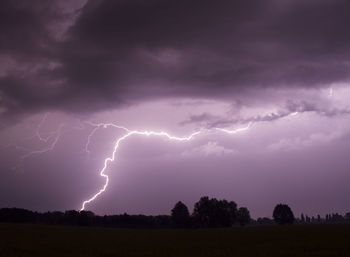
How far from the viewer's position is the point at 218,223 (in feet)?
263

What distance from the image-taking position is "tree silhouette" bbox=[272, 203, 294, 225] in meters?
89.8

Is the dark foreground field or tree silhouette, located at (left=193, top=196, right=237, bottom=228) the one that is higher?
tree silhouette, located at (left=193, top=196, right=237, bottom=228)

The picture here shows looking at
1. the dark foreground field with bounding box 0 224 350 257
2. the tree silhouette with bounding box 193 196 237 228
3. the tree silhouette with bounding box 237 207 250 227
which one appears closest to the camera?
the dark foreground field with bounding box 0 224 350 257

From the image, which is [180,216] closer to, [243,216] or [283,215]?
[243,216]

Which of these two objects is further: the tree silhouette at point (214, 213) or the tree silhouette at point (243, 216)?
the tree silhouette at point (243, 216)

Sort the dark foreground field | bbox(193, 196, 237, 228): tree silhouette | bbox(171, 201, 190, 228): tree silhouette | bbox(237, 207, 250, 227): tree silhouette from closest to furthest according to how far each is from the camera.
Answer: the dark foreground field, bbox(193, 196, 237, 228): tree silhouette, bbox(171, 201, 190, 228): tree silhouette, bbox(237, 207, 250, 227): tree silhouette

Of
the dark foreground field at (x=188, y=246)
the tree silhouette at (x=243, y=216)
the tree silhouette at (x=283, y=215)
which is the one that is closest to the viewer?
the dark foreground field at (x=188, y=246)

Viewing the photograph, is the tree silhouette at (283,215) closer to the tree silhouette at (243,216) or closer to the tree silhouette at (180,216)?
the tree silhouette at (243,216)

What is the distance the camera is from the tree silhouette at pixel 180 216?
81.4m

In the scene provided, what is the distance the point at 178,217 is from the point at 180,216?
0.50 metres

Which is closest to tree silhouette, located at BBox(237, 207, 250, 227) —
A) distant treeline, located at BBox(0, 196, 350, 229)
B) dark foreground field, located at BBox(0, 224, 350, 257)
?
distant treeline, located at BBox(0, 196, 350, 229)

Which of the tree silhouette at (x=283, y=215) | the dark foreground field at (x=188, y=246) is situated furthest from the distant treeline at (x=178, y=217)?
the dark foreground field at (x=188, y=246)

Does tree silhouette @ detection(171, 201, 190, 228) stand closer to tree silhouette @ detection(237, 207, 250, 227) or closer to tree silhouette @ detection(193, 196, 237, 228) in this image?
tree silhouette @ detection(193, 196, 237, 228)

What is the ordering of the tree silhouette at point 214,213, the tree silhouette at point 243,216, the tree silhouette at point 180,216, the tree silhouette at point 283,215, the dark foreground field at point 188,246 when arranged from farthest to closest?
the tree silhouette at point 243,216, the tree silhouette at point 283,215, the tree silhouette at point 180,216, the tree silhouette at point 214,213, the dark foreground field at point 188,246
